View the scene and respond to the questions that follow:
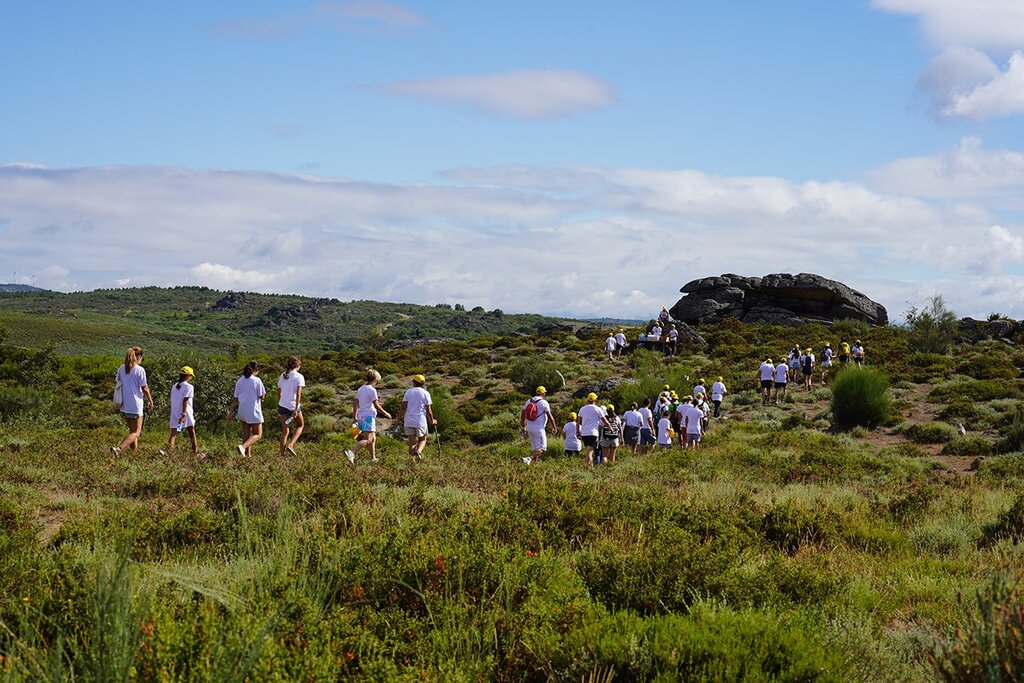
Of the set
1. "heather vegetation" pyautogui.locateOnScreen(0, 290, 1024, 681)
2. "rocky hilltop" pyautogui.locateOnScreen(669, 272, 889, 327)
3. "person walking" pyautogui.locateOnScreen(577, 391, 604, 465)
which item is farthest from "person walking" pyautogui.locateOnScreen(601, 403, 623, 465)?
"rocky hilltop" pyautogui.locateOnScreen(669, 272, 889, 327)

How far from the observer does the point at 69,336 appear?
6812cm

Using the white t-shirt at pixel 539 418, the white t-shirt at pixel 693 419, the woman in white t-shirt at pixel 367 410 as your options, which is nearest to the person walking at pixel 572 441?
the white t-shirt at pixel 539 418

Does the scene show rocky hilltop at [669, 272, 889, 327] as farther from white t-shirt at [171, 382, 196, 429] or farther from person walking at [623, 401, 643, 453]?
white t-shirt at [171, 382, 196, 429]

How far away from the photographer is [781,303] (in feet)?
177

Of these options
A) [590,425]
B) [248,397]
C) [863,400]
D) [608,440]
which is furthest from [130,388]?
[863,400]

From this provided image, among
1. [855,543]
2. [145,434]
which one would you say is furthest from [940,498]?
[145,434]

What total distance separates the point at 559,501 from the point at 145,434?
1360cm

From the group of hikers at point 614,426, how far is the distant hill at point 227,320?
172 feet

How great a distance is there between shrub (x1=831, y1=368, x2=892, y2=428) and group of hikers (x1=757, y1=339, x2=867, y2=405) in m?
2.66

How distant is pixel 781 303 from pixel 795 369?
21.8 m

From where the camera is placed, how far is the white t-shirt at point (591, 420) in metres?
16.7

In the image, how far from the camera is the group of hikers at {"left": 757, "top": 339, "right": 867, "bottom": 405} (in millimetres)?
28406

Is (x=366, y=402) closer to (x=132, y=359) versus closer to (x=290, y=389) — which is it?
(x=290, y=389)

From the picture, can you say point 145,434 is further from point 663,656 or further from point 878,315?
point 878,315
